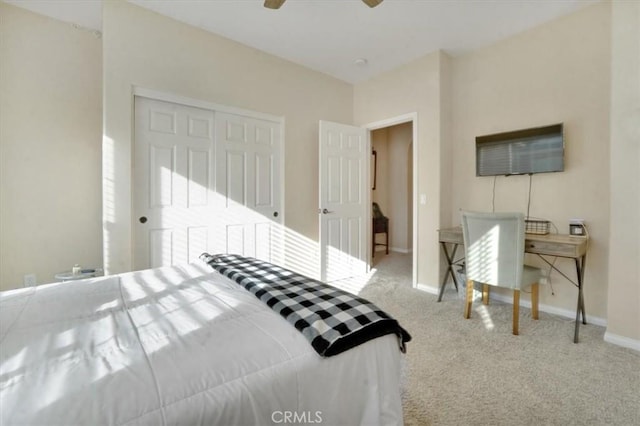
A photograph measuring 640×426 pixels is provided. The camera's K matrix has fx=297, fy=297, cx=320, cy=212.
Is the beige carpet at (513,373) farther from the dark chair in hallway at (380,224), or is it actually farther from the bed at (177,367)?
the dark chair in hallway at (380,224)

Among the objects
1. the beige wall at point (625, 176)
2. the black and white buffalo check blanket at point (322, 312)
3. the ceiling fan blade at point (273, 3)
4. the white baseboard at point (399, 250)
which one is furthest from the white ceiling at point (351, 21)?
the white baseboard at point (399, 250)

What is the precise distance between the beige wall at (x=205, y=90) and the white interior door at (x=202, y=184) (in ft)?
0.42

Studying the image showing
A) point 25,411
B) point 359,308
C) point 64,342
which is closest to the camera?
point 25,411

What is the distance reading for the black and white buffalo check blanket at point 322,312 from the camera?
0.94m

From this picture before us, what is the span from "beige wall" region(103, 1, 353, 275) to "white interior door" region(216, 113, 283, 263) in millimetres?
155

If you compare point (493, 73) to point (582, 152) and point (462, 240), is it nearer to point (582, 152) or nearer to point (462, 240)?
point (582, 152)

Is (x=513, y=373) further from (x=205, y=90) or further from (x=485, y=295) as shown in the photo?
(x=205, y=90)

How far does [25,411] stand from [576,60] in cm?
393

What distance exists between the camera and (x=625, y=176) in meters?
2.12

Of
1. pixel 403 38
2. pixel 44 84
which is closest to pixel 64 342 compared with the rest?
pixel 44 84

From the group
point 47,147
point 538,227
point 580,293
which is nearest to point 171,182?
point 47,147

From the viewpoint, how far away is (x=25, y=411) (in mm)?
603

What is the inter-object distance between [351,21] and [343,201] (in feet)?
6.48

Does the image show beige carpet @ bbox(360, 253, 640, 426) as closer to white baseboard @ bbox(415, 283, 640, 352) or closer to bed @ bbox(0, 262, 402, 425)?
white baseboard @ bbox(415, 283, 640, 352)
